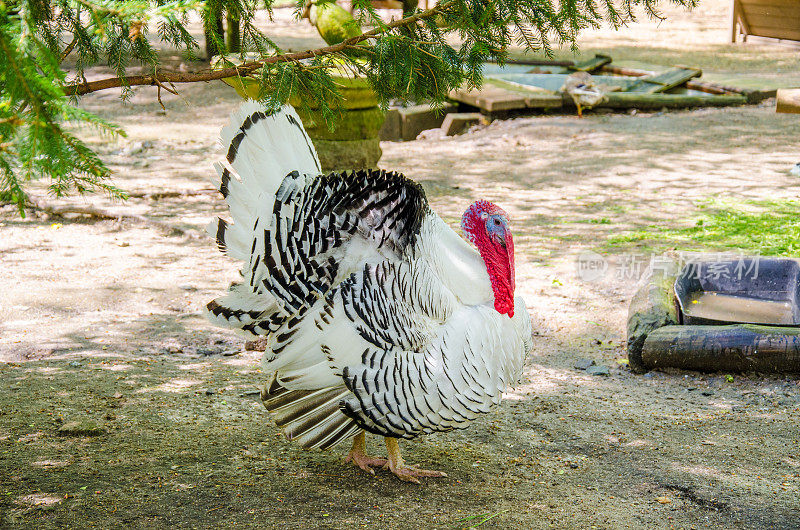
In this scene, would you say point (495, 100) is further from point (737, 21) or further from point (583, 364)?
point (737, 21)

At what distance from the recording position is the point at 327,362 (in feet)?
11.3

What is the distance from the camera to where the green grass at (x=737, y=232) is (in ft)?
22.1

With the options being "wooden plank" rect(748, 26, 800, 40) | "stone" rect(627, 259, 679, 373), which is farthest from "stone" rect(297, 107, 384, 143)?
"wooden plank" rect(748, 26, 800, 40)

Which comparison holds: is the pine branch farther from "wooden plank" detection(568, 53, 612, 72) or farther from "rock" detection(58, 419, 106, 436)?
"wooden plank" detection(568, 53, 612, 72)

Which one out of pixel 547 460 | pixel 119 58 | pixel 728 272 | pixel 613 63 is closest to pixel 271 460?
pixel 547 460

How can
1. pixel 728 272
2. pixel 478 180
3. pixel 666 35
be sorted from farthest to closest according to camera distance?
pixel 666 35, pixel 478 180, pixel 728 272

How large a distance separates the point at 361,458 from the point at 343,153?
5000mm

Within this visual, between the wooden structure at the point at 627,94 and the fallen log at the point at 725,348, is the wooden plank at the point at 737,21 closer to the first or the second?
the wooden structure at the point at 627,94

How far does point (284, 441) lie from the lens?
4090 millimetres

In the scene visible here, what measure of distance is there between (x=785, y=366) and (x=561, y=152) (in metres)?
6.26

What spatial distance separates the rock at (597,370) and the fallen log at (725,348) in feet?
0.82

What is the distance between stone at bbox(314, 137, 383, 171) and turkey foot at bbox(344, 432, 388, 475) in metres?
4.79

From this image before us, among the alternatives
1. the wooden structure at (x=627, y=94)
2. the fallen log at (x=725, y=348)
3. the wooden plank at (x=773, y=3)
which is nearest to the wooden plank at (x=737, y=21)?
the wooden plank at (x=773, y=3)

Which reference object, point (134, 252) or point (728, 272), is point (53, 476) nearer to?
point (134, 252)
